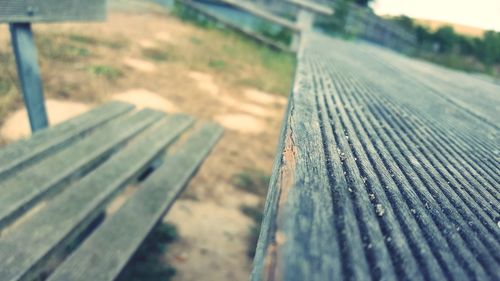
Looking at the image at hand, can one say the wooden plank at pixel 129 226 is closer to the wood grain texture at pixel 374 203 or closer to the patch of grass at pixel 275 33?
Result: the wood grain texture at pixel 374 203

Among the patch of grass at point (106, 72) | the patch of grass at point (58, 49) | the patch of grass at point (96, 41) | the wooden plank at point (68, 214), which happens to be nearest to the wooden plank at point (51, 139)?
the wooden plank at point (68, 214)

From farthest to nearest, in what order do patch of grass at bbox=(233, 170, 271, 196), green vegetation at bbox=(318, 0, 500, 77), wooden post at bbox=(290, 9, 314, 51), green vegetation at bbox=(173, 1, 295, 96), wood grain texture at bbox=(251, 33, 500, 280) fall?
1. green vegetation at bbox=(318, 0, 500, 77)
2. wooden post at bbox=(290, 9, 314, 51)
3. green vegetation at bbox=(173, 1, 295, 96)
4. patch of grass at bbox=(233, 170, 271, 196)
5. wood grain texture at bbox=(251, 33, 500, 280)

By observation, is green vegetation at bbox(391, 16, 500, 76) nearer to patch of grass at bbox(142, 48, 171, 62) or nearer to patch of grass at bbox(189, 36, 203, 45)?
patch of grass at bbox(189, 36, 203, 45)

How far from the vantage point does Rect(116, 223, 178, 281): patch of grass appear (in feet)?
5.12

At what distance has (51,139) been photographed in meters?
1.47

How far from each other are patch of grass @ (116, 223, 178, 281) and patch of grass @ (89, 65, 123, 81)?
2408 mm

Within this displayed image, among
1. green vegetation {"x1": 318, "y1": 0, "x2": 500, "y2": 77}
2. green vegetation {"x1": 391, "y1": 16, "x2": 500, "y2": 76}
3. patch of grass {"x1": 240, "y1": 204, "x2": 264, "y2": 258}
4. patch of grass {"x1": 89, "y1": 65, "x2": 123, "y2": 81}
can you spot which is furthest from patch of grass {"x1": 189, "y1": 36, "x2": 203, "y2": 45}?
green vegetation {"x1": 391, "y1": 16, "x2": 500, "y2": 76}

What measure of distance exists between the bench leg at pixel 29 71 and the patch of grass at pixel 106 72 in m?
1.97

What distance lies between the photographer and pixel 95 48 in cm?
434

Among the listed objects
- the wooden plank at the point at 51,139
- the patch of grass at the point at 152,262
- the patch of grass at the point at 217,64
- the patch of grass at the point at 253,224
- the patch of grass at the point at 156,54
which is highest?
the wooden plank at the point at 51,139

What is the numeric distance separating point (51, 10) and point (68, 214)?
3.59ft

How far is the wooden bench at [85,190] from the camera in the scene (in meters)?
0.97

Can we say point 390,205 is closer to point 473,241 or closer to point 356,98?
point 473,241

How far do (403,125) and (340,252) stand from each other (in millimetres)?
709
